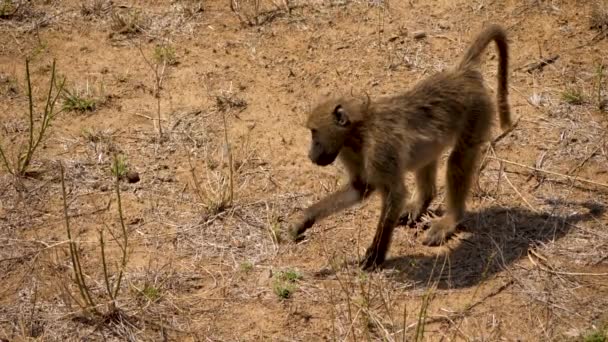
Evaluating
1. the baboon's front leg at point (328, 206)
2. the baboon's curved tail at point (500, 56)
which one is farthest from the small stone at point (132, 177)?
the baboon's curved tail at point (500, 56)

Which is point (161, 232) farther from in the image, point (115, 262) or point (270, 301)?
point (270, 301)

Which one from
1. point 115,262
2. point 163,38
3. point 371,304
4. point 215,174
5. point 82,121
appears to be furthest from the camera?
point 163,38

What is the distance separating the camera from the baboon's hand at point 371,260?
5.46 m

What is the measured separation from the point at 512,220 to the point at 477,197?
40 cm

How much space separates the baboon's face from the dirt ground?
1.88 ft

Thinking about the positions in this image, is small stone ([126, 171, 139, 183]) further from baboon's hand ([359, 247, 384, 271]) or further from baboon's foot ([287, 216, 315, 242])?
baboon's hand ([359, 247, 384, 271])

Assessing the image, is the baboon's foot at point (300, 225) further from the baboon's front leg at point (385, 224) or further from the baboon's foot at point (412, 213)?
the baboon's foot at point (412, 213)

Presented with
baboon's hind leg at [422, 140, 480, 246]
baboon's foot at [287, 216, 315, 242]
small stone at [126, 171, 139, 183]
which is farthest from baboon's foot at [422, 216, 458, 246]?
small stone at [126, 171, 139, 183]

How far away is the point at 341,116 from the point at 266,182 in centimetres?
121

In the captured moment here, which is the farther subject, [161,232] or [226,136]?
[226,136]

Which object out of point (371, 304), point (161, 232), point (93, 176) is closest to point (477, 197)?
point (371, 304)

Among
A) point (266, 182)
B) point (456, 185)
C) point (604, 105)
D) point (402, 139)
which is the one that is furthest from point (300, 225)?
point (604, 105)

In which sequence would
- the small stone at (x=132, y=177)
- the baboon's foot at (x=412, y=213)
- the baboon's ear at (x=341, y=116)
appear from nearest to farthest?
1. the baboon's ear at (x=341, y=116)
2. the baboon's foot at (x=412, y=213)
3. the small stone at (x=132, y=177)

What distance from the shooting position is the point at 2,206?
6.09 meters
